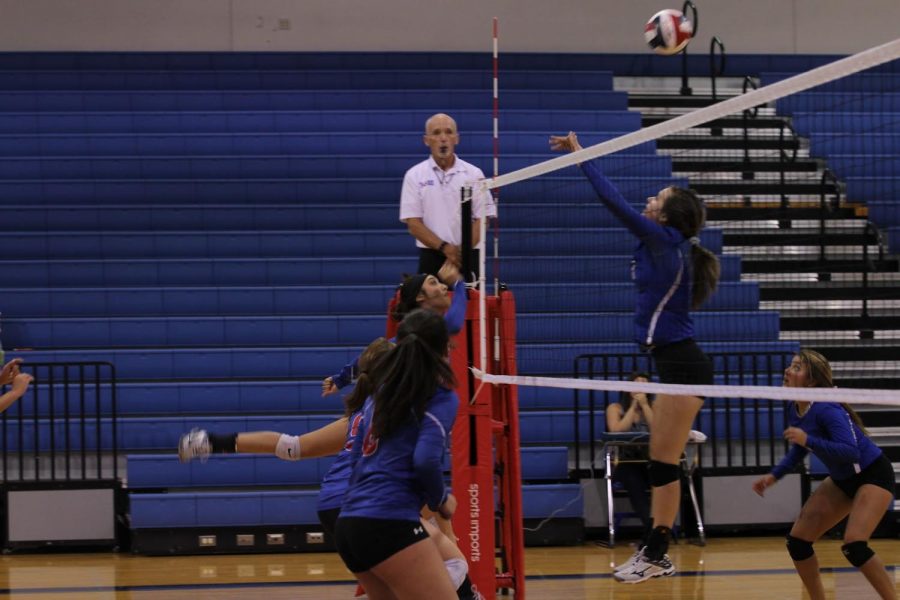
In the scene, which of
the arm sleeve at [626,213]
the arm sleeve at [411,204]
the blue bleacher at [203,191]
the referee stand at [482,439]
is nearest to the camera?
the arm sleeve at [626,213]

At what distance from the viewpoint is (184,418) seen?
379 inches

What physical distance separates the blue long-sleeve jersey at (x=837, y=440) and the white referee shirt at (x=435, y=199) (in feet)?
7.51

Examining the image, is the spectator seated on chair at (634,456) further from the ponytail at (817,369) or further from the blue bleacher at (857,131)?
the blue bleacher at (857,131)

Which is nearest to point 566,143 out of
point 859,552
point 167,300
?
point 859,552

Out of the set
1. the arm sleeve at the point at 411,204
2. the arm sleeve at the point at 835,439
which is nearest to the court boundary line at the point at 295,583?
the arm sleeve at the point at 835,439

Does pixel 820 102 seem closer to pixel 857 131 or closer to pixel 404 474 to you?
pixel 857 131

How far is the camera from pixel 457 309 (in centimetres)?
637

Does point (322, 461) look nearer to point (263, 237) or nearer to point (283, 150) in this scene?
point (263, 237)

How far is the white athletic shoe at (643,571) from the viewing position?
547 centimetres

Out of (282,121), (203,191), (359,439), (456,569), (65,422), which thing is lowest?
(456,569)

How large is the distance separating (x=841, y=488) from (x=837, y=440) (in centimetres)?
30

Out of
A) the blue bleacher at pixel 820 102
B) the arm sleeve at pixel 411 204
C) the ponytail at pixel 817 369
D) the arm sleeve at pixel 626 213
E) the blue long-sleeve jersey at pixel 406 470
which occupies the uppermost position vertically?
the blue bleacher at pixel 820 102

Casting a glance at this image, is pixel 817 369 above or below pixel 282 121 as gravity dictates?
below

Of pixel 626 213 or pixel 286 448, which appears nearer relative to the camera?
pixel 626 213
